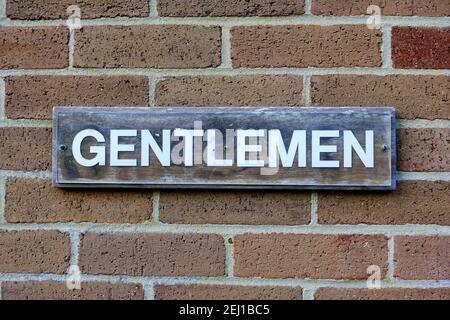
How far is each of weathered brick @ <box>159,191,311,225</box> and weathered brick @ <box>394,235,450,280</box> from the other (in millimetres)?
157

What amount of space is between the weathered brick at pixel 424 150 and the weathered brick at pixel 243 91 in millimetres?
181

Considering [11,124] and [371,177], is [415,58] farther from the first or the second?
[11,124]

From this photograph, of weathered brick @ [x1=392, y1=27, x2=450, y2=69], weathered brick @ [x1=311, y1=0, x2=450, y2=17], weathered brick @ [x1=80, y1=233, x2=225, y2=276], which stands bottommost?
weathered brick @ [x1=80, y1=233, x2=225, y2=276]

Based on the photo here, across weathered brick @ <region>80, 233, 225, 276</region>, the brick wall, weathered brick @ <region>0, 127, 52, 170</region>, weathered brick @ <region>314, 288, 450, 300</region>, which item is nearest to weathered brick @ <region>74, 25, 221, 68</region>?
the brick wall

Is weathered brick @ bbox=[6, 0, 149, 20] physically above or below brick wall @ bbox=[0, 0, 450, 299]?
above

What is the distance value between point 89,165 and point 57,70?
168 millimetres

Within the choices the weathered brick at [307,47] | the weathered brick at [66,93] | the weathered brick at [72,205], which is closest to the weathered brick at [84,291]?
the weathered brick at [72,205]

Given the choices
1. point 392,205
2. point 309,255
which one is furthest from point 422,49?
point 309,255

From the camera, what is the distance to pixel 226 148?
0.95 metres

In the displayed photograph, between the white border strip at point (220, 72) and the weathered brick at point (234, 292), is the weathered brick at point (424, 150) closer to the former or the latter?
the white border strip at point (220, 72)

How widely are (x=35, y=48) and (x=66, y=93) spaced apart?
9 cm

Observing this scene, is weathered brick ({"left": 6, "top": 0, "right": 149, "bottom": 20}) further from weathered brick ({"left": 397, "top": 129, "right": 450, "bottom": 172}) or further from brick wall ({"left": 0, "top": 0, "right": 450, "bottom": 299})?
weathered brick ({"left": 397, "top": 129, "right": 450, "bottom": 172})

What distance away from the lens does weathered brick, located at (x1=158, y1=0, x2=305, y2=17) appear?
970 millimetres

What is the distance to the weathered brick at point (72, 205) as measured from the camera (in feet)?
3.20
